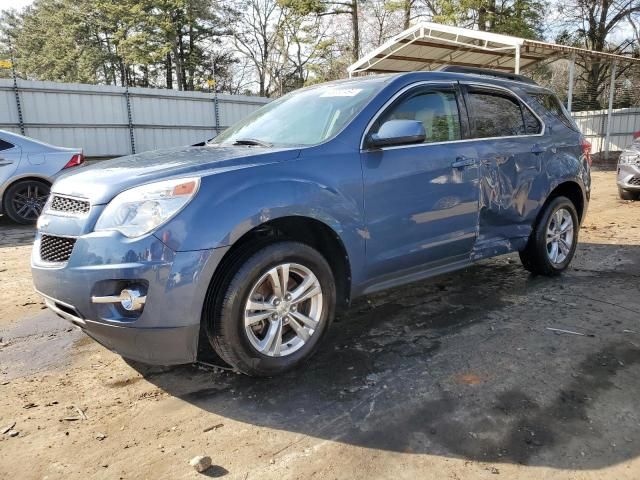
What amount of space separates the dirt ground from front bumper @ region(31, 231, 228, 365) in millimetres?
406

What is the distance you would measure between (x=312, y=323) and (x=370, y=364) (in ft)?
1.51

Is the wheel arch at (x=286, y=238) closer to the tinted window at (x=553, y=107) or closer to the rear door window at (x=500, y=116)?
the rear door window at (x=500, y=116)

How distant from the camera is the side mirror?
3.25 meters

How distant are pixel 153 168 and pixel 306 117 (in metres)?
1.25

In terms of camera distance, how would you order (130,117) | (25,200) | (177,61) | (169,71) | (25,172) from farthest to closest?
1. (169,71)
2. (177,61)
3. (130,117)
4. (25,200)
5. (25,172)

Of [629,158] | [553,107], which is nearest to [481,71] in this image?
[553,107]

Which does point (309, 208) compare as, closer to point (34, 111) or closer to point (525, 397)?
point (525, 397)

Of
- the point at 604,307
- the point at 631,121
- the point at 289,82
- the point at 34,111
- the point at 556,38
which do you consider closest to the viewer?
the point at 604,307

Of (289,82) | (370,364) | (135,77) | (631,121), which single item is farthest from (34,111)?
(135,77)

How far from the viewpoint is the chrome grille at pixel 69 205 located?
275cm

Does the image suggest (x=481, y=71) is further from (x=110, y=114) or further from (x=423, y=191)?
(x=110, y=114)

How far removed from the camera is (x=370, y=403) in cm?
272

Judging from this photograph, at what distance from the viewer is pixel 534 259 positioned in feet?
15.8

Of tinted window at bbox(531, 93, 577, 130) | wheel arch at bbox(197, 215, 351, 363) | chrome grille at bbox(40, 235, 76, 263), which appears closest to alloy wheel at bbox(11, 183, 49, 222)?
chrome grille at bbox(40, 235, 76, 263)
